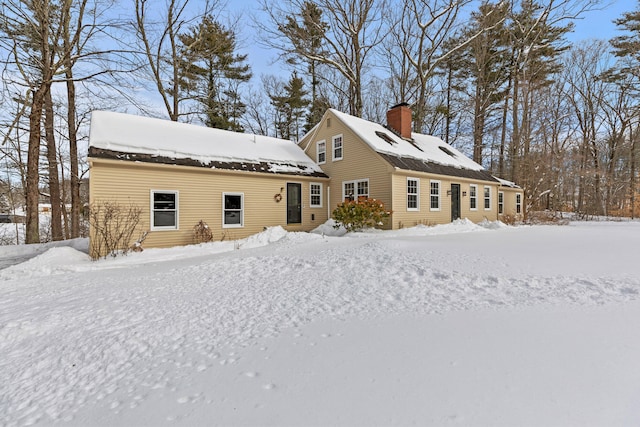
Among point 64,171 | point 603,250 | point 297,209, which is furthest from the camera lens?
point 64,171

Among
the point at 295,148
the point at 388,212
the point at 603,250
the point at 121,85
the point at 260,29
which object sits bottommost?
the point at 603,250

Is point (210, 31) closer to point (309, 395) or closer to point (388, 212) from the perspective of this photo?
point (388, 212)

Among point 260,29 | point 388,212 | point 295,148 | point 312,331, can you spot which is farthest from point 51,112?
point 312,331

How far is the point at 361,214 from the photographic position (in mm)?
11195

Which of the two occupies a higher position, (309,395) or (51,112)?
(51,112)

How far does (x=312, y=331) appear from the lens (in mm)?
3074

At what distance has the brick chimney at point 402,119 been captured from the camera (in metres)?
16.0

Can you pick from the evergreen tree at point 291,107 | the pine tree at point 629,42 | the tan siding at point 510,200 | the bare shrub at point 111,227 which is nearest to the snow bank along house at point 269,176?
the bare shrub at point 111,227

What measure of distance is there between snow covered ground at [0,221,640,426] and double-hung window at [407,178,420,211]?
7361mm

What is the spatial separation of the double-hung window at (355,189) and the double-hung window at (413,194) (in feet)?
6.03

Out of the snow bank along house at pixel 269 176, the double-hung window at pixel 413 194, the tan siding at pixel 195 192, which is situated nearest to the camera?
the tan siding at pixel 195 192

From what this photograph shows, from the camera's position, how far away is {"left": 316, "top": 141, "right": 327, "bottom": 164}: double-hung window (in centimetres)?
1493

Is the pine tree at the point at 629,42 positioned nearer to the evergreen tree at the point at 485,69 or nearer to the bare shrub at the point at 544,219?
the evergreen tree at the point at 485,69

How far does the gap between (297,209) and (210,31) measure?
14480 mm
